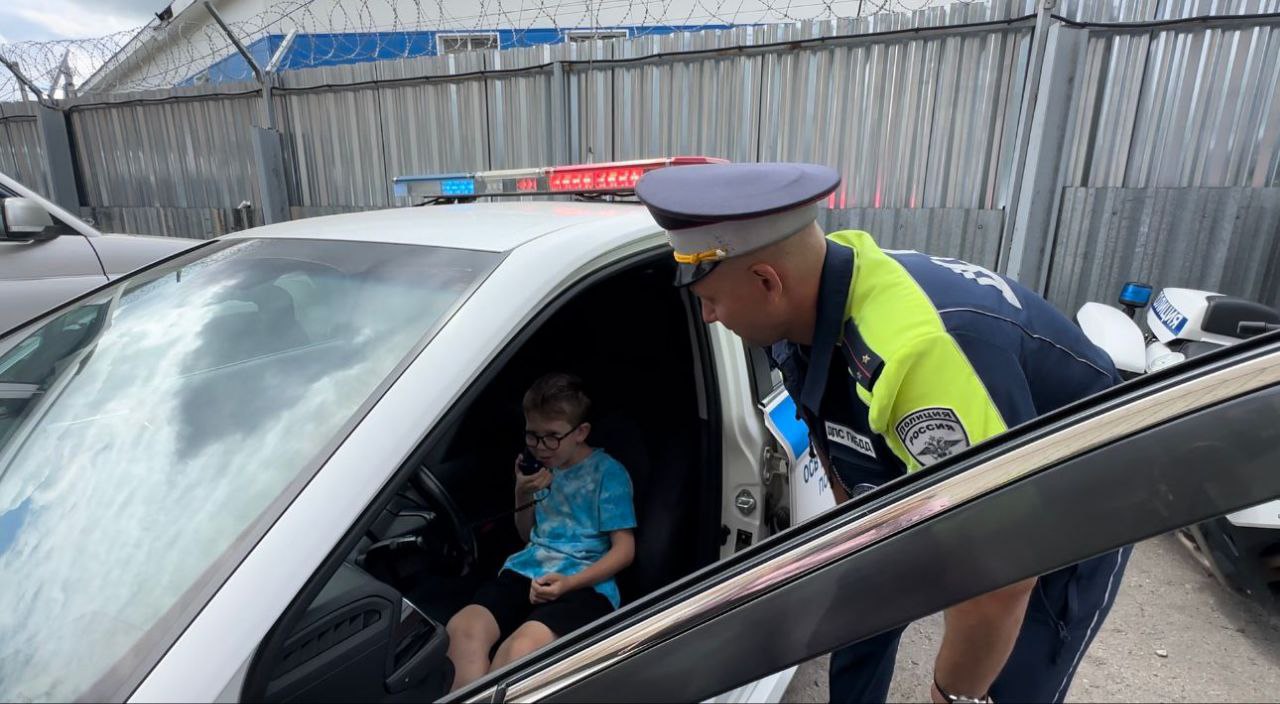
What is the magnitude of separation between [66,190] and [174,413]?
389 inches

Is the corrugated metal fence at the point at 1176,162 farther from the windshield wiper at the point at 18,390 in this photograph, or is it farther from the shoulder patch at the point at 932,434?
the windshield wiper at the point at 18,390

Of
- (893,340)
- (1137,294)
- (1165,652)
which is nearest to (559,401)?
(893,340)

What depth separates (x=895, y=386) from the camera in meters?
1.03

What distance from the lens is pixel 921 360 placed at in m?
1.01

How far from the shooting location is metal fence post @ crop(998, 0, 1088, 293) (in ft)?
12.3

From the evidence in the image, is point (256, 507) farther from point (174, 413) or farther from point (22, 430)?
point (22, 430)

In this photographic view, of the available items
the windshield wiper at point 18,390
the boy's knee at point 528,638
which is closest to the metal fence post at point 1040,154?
the boy's knee at point 528,638

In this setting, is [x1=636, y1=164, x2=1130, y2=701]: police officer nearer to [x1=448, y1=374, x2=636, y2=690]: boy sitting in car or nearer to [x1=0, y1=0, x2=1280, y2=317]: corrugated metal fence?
[x1=448, y1=374, x2=636, y2=690]: boy sitting in car

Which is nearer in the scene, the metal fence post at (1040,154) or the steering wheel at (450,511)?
the steering wheel at (450,511)

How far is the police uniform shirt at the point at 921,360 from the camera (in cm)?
100

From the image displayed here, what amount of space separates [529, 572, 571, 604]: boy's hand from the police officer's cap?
948mm

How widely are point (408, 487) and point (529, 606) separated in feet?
1.64

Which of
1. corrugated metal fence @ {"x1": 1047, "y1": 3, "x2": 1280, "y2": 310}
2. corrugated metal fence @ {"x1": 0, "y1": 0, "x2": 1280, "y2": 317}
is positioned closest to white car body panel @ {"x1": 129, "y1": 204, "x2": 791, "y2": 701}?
corrugated metal fence @ {"x1": 0, "y1": 0, "x2": 1280, "y2": 317}

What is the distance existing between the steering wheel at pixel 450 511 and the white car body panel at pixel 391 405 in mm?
648
